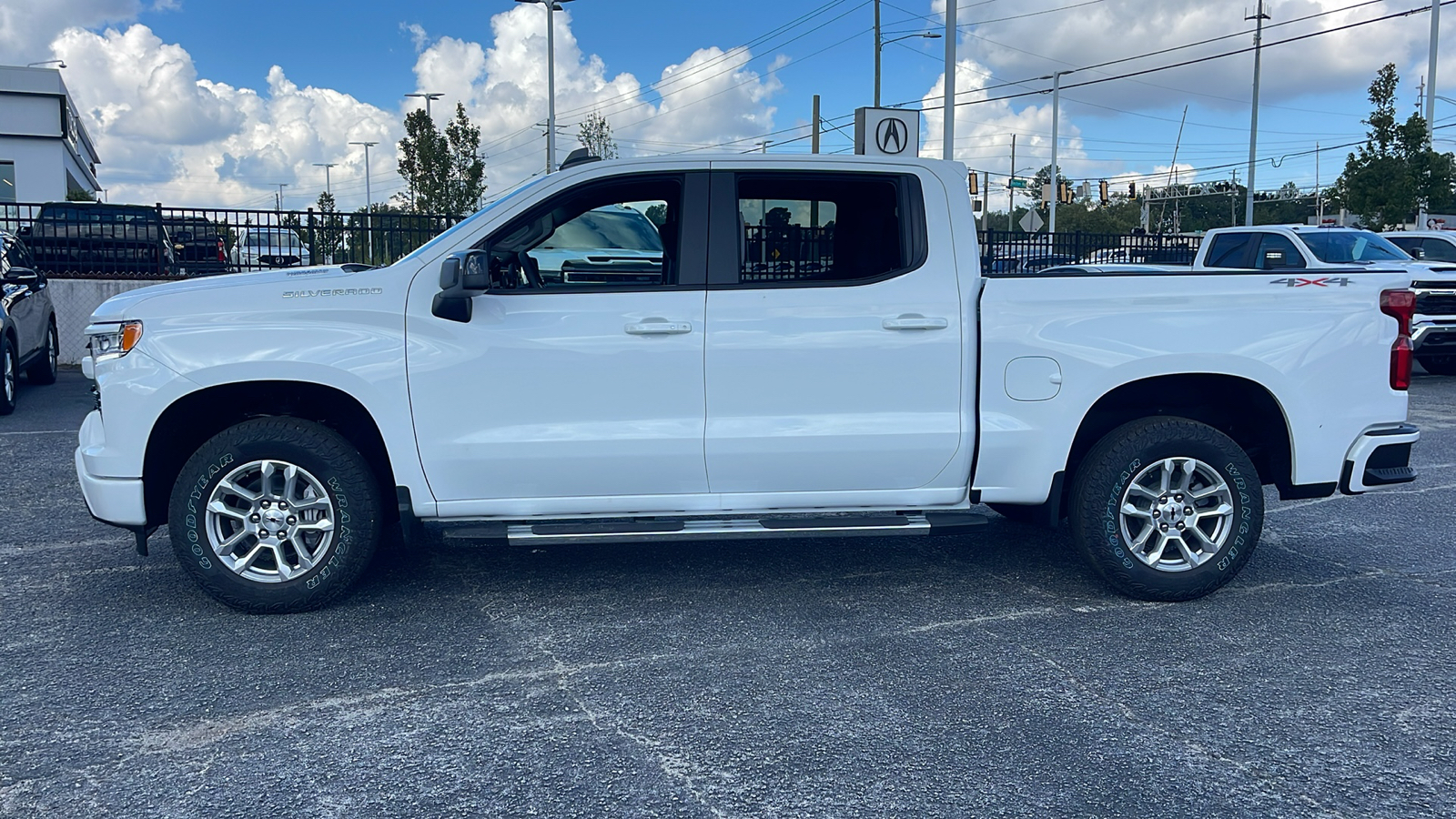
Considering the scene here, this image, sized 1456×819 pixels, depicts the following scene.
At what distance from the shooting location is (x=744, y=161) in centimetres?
498

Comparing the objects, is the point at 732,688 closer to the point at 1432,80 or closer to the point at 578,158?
the point at 578,158

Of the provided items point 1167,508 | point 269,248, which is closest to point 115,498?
point 1167,508

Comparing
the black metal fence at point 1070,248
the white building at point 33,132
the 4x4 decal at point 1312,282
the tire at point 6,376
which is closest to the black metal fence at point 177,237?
the tire at point 6,376

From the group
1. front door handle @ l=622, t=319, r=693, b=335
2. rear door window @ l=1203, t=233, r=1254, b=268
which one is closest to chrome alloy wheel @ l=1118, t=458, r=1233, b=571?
front door handle @ l=622, t=319, r=693, b=335

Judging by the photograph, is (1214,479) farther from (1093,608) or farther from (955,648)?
(955,648)

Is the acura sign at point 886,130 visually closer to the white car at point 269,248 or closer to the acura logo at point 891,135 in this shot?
the acura logo at point 891,135

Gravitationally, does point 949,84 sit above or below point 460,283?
above

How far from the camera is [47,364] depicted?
13.0 m

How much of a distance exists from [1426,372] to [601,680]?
16102mm

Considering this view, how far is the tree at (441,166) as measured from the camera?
40438 millimetres

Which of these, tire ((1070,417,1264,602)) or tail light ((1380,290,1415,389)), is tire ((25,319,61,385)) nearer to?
tire ((1070,417,1264,602))

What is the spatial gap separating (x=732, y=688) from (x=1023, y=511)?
2215 millimetres

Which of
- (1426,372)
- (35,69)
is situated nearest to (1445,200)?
(1426,372)

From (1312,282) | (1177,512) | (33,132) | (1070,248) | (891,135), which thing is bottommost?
(1177,512)
